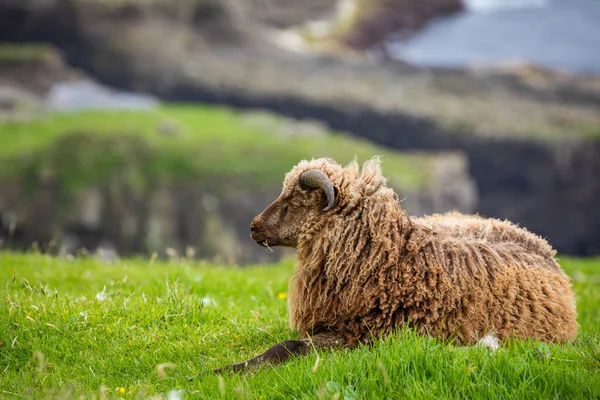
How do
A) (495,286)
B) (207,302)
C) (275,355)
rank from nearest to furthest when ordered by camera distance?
(275,355), (495,286), (207,302)

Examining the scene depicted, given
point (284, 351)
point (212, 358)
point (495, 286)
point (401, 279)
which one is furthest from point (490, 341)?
point (212, 358)

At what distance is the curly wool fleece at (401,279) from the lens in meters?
5.71

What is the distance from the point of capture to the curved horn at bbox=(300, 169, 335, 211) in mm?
5931

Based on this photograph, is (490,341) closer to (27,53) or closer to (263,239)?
(263,239)

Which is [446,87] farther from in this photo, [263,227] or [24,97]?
[263,227]

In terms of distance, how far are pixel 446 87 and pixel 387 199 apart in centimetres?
3879

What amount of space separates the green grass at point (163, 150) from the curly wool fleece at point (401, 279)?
21.2 metres

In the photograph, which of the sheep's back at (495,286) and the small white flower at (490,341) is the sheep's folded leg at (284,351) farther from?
the small white flower at (490,341)

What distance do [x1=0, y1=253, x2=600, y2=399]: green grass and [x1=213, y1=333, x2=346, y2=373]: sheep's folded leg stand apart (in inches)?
6.1

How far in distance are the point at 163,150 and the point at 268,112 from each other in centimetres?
1315

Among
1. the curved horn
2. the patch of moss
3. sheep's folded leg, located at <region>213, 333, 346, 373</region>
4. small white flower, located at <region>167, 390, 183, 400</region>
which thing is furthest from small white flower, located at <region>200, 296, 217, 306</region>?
the patch of moss

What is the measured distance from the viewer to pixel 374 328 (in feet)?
18.6

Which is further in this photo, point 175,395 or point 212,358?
point 212,358

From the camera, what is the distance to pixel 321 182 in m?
5.95
